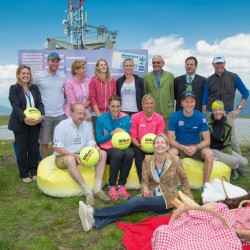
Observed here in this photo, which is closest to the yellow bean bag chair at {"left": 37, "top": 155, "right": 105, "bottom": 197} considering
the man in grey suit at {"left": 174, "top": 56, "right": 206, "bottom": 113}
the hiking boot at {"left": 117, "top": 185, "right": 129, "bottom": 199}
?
the hiking boot at {"left": 117, "top": 185, "right": 129, "bottom": 199}

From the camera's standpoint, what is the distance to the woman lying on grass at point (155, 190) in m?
4.41

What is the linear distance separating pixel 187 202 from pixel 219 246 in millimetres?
1270

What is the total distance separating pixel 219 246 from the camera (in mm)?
3188

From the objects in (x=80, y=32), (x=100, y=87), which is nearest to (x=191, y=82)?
(x=100, y=87)

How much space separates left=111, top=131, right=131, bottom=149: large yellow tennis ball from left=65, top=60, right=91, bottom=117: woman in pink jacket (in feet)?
4.60

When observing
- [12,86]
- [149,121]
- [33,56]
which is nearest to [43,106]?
[12,86]

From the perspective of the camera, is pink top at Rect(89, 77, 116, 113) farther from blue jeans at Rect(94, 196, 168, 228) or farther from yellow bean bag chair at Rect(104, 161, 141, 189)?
blue jeans at Rect(94, 196, 168, 228)

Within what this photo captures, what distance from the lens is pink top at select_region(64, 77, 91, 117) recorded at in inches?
258

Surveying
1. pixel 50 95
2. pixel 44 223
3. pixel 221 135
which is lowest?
pixel 44 223

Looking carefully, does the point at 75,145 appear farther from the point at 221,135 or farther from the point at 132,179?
the point at 221,135

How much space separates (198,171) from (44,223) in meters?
2.80

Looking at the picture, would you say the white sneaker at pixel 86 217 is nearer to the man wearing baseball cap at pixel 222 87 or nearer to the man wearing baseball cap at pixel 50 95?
the man wearing baseball cap at pixel 50 95

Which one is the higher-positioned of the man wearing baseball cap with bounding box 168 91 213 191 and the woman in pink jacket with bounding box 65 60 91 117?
the woman in pink jacket with bounding box 65 60 91 117

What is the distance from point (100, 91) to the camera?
662 cm
